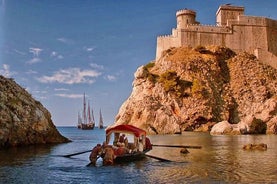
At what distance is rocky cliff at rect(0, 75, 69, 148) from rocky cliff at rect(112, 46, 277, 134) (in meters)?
32.6

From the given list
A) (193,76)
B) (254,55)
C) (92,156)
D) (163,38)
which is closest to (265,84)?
(254,55)

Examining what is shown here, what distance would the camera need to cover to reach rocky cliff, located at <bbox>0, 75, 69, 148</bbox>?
34344 millimetres

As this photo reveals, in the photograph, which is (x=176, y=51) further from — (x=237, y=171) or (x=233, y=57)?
(x=237, y=171)

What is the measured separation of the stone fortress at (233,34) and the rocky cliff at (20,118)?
58.3 meters

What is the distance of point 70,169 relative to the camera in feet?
72.4

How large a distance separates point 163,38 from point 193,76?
16033 millimetres

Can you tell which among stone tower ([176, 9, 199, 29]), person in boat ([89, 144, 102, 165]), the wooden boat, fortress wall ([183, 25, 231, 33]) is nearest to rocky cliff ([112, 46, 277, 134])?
fortress wall ([183, 25, 231, 33])

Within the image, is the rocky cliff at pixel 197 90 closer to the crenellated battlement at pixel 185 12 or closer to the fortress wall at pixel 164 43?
the fortress wall at pixel 164 43

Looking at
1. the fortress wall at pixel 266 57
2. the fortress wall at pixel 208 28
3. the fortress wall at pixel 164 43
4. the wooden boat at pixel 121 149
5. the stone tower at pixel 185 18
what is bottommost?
the wooden boat at pixel 121 149

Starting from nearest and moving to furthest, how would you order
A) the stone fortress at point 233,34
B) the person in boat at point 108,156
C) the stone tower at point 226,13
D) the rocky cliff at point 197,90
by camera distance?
1. the person in boat at point 108,156
2. the rocky cliff at point 197,90
3. the stone fortress at point 233,34
4. the stone tower at point 226,13

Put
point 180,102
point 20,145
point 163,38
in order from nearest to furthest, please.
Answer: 1. point 20,145
2. point 180,102
3. point 163,38

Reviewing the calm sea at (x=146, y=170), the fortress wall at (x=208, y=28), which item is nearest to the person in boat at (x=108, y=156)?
the calm sea at (x=146, y=170)

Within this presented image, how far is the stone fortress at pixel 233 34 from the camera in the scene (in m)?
92.5

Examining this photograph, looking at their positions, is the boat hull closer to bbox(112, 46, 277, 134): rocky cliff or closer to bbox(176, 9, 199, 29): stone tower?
bbox(112, 46, 277, 134): rocky cliff
